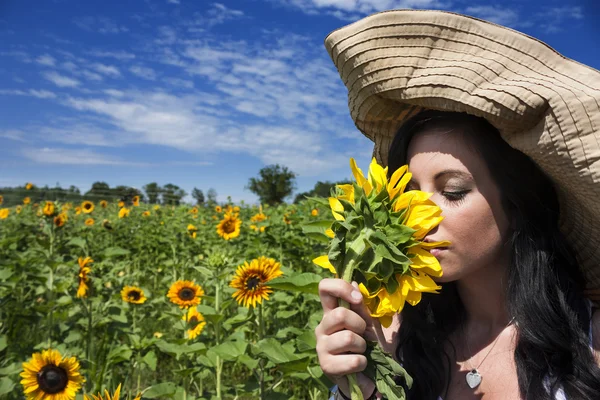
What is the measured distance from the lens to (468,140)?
1.18 meters

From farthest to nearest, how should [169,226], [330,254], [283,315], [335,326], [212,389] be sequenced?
[169,226] → [212,389] → [283,315] → [335,326] → [330,254]

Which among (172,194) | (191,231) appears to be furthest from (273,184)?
(191,231)

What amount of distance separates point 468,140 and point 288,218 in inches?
105

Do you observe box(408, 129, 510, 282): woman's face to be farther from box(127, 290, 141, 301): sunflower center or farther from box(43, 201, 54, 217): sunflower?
box(43, 201, 54, 217): sunflower

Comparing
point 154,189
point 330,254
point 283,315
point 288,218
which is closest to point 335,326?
point 330,254

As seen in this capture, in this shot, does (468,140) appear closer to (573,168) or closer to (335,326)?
(573,168)

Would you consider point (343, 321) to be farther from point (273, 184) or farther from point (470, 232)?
point (273, 184)

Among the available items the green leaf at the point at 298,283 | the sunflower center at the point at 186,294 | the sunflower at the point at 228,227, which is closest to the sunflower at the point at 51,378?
the sunflower center at the point at 186,294

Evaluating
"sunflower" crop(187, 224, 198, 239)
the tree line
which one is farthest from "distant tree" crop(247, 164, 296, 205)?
"sunflower" crop(187, 224, 198, 239)

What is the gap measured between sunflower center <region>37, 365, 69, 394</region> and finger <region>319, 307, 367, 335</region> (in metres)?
1.51

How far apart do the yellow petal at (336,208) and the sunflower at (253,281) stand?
1.31m

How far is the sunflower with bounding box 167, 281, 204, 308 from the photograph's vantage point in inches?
101

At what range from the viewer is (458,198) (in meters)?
1.13

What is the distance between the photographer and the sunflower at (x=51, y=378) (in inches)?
76.5
